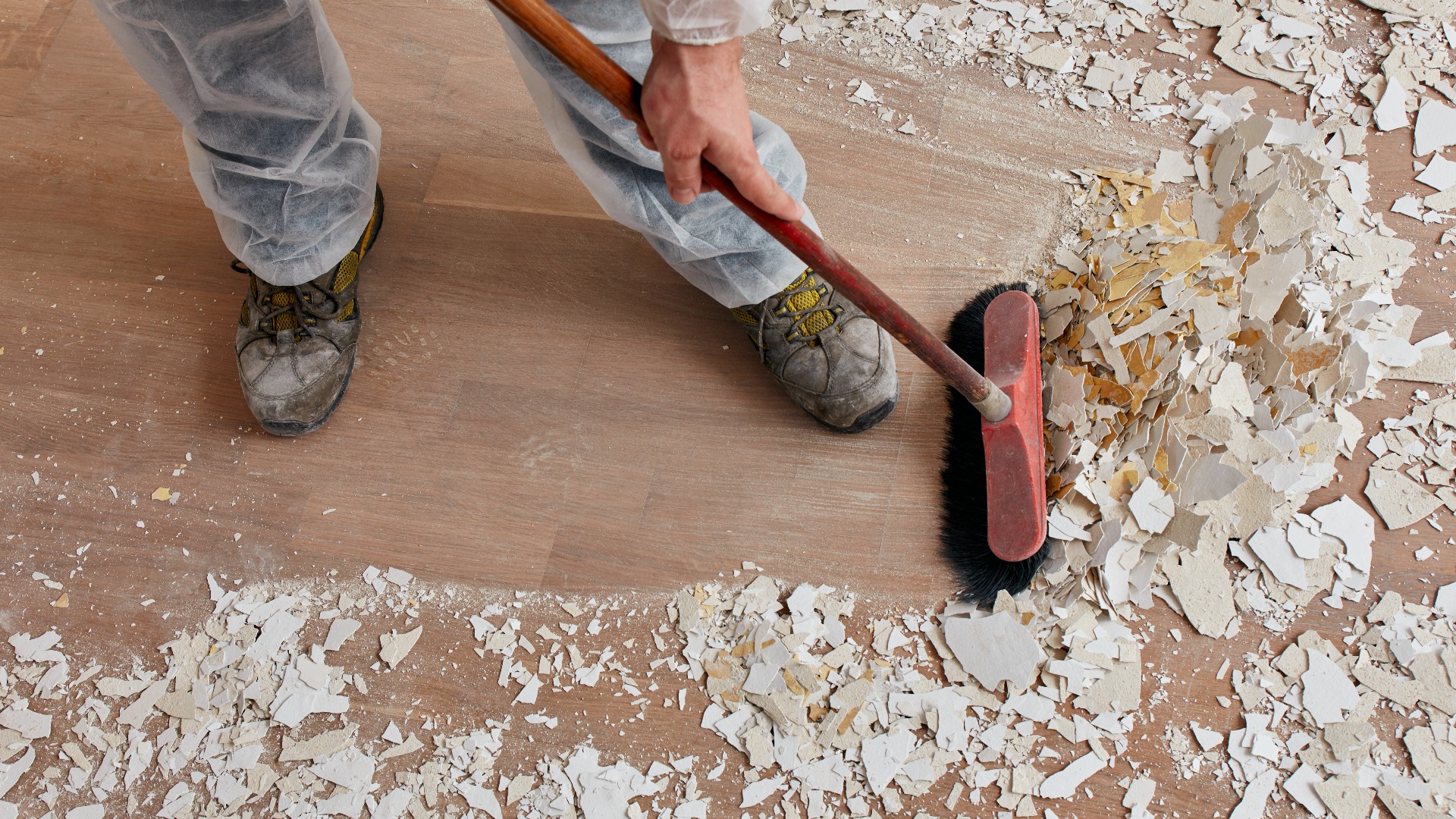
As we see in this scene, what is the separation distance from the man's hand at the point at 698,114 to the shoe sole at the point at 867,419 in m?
0.51

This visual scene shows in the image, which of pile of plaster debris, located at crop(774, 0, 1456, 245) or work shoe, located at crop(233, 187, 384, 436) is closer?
work shoe, located at crop(233, 187, 384, 436)

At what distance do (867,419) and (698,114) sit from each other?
0.63 meters

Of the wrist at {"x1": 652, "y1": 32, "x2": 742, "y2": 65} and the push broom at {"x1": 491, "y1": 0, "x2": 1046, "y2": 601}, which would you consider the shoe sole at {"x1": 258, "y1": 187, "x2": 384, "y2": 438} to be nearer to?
the push broom at {"x1": 491, "y1": 0, "x2": 1046, "y2": 601}

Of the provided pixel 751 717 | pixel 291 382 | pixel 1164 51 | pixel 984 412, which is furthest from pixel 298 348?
pixel 1164 51

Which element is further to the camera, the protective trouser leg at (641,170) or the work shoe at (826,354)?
the work shoe at (826,354)

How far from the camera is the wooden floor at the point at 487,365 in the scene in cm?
142

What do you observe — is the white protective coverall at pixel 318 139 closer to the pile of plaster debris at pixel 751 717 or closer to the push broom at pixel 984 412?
the push broom at pixel 984 412

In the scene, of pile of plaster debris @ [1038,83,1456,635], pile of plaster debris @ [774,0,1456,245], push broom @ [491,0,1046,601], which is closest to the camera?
push broom @ [491,0,1046,601]

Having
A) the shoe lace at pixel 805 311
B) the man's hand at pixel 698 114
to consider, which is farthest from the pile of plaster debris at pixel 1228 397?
the man's hand at pixel 698 114

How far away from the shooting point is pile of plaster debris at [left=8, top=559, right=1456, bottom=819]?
1217 millimetres

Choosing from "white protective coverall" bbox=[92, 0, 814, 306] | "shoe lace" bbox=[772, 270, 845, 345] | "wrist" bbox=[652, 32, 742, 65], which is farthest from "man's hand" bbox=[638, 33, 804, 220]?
"shoe lace" bbox=[772, 270, 845, 345]

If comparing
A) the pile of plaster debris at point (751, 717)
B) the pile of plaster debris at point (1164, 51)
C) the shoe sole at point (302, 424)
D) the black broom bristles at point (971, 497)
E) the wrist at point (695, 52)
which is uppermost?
the wrist at point (695, 52)

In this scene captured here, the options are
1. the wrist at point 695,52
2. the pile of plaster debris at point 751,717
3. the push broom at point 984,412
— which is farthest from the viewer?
the pile of plaster debris at point 751,717

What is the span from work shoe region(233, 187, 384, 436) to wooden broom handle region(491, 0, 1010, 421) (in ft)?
2.34
